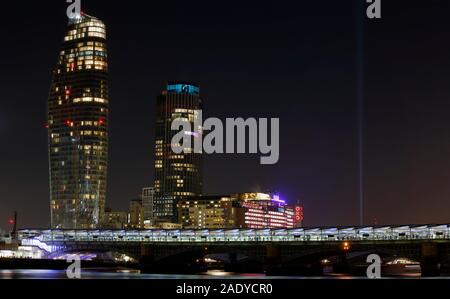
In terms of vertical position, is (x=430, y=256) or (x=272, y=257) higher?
(x=430, y=256)

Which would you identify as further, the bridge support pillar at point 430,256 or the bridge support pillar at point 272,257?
the bridge support pillar at point 272,257

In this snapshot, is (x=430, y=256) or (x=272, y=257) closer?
(x=430, y=256)

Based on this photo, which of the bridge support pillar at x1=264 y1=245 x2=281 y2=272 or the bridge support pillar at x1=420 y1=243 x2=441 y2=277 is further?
the bridge support pillar at x1=264 y1=245 x2=281 y2=272
